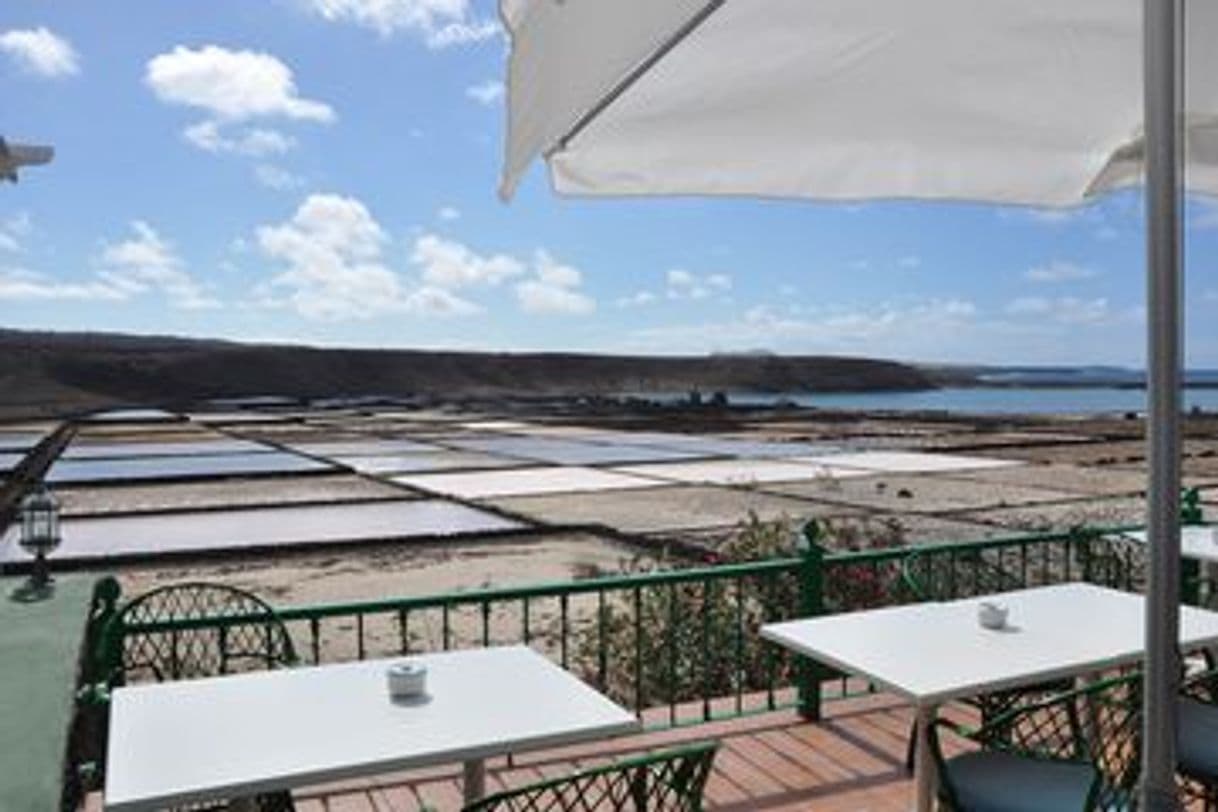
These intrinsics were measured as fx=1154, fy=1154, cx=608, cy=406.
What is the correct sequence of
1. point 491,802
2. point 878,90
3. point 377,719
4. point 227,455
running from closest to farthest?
point 491,802 → point 377,719 → point 878,90 → point 227,455

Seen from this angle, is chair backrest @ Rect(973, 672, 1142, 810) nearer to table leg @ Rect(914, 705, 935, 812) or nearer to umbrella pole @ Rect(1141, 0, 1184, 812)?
table leg @ Rect(914, 705, 935, 812)

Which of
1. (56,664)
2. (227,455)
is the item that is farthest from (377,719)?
(227,455)

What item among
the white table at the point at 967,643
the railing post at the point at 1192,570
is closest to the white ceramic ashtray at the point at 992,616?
the white table at the point at 967,643

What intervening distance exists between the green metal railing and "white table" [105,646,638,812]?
74 cm

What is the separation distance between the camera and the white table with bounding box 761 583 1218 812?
3430 mm

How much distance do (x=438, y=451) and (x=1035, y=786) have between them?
33348 millimetres

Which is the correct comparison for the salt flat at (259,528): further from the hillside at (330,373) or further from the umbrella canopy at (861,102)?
the hillside at (330,373)

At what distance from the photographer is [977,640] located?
385 centimetres

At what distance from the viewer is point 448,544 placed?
1627 centimetres

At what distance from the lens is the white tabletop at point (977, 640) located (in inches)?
136

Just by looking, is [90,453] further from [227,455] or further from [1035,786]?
[1035,786]

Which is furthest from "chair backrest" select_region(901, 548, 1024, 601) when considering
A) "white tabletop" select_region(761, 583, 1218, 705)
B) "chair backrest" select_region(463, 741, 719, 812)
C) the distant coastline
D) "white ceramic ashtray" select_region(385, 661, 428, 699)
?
the distant coastline

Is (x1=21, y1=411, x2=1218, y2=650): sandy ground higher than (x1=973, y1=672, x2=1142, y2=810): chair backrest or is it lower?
lower

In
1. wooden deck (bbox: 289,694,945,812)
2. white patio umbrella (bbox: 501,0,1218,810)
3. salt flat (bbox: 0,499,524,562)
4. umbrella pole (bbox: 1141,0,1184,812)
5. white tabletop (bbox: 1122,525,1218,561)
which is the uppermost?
white patio umbrella (bbox: 501,0,1218,810)
